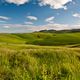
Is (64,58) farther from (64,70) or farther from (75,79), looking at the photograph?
(75,79)

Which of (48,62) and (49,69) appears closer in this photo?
(49,69)

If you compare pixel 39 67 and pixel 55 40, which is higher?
pixel 39 67

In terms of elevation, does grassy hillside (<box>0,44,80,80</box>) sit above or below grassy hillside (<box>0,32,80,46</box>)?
above

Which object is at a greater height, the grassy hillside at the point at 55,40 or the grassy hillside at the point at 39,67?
the grassy hillside at the point at 39,67

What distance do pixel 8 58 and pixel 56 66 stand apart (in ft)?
11.5

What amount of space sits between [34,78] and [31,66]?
5.92 feet

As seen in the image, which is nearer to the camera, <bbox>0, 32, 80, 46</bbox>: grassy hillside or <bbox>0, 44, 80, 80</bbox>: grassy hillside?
<bbox>0, 44, 80, 80</bbox>: grassy hillside

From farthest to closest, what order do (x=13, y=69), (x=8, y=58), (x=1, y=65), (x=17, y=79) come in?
(x=8, y=58) < (x=1, y=65) < (x=13, y=69) < (x=17, y=79)

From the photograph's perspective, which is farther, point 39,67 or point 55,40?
point 55,40

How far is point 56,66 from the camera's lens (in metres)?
14.4

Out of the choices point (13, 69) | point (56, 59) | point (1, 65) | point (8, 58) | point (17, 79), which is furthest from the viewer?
point (56, 59)

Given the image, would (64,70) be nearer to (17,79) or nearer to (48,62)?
(48,62)

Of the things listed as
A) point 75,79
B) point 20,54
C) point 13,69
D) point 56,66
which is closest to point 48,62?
point 56,66

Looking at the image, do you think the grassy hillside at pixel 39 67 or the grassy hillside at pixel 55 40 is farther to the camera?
the grassy hillside at pixel 55 40
